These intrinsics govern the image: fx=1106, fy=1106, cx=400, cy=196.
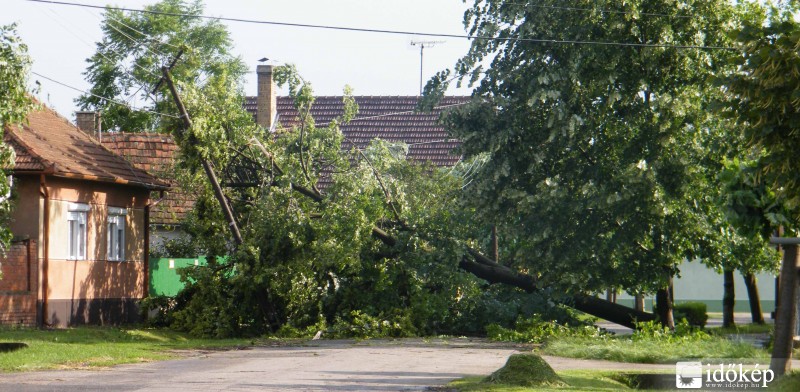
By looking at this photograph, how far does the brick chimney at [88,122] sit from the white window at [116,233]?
5.85 m

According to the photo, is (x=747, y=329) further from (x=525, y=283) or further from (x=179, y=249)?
(x=179, y=249)

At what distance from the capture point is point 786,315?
50.2 ft

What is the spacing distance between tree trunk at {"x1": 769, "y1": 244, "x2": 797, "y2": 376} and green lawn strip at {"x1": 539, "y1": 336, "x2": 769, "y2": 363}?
14.9 feet

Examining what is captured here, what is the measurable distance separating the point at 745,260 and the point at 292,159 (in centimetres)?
1162

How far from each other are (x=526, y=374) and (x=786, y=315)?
3779 mm

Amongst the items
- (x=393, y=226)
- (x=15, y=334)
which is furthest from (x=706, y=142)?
(x=15, y=334)

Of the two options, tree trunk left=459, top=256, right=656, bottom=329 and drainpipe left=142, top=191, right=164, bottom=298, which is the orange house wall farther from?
tree trunk left=459, top=256, right=656, bottom=329

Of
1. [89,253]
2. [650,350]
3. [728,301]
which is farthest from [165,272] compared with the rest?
[728,301]

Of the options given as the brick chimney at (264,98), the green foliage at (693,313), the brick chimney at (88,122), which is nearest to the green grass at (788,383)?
the green foliage at (693,313)

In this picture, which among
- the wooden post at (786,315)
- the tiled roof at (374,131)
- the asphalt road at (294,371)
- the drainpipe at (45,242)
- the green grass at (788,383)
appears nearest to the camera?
the green grass at (788,383)

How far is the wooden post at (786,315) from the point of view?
Answer: 15.3 metres

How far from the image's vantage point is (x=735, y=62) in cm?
1185

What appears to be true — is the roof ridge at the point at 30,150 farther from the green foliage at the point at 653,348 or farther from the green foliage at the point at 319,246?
the green foliage at the point at 653,348

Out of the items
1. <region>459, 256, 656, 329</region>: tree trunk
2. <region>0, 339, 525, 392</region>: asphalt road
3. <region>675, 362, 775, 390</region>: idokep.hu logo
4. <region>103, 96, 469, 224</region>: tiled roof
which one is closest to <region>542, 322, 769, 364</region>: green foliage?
<region>0, 339, 525, 392</region>: asphalt road
